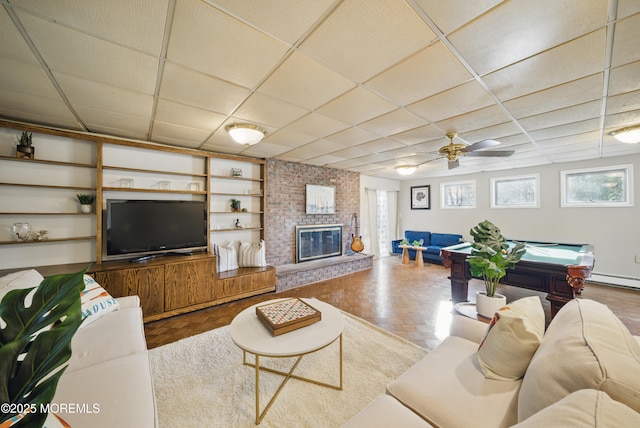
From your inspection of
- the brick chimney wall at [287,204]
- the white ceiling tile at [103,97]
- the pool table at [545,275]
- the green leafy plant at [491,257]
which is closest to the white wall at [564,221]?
the pool table at [545,275]

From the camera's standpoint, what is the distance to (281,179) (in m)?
4.54

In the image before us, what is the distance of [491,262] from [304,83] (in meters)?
2.30

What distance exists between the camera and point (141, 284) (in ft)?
9.16

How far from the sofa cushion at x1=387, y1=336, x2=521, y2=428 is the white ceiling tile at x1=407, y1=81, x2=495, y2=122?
197 cm

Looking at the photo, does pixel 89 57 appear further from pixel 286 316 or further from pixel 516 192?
pixel 516 192

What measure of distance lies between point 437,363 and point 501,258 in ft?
4.46

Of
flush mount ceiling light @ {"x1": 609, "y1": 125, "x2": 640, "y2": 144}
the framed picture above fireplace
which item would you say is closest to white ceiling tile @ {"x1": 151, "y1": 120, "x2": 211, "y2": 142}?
the framed picture above fireplace

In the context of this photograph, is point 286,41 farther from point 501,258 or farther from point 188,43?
point 501,258

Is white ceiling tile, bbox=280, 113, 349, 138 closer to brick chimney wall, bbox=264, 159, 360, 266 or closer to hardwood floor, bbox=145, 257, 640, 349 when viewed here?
brick chimney wall, bbox=264, 159, 360, 266

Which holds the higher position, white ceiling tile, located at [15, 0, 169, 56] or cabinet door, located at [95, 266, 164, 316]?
white ceiling tile, located at [15, 0, 169, 56]

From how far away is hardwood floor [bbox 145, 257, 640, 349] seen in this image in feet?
8.55

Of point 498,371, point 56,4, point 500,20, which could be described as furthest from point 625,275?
point 56,4

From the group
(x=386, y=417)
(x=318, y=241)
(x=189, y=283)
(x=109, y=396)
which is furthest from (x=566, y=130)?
(x=189, y=283)

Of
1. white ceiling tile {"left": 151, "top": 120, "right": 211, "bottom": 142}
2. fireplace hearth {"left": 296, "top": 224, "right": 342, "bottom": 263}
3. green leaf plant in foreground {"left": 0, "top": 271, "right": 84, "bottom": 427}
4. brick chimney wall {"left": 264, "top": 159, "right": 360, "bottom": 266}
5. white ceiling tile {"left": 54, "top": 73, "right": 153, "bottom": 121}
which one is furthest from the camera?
fireplace hearth {"left": 296, "top": 224, "right": 342, "bottom": 263}
